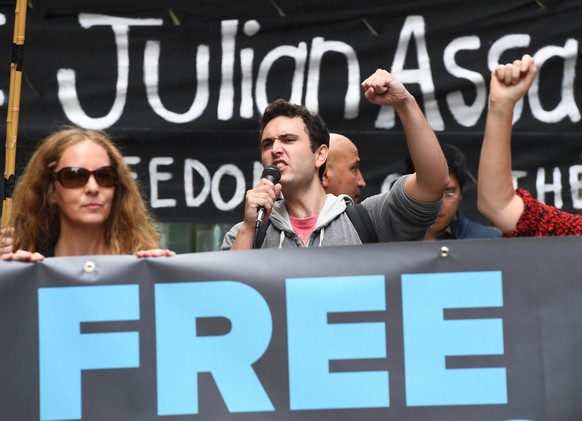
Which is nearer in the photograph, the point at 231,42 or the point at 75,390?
the point at 75,390

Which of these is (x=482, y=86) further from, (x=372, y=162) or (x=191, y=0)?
(x=191, y=0)

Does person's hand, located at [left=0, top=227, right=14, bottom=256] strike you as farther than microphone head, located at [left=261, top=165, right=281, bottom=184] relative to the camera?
No

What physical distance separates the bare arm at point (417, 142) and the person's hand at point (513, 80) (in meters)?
0.41

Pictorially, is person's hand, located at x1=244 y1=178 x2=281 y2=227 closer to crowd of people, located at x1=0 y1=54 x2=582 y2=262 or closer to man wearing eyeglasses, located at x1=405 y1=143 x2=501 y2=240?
crowd of people, located at x1=0 y1=54 x2=582 y2=262

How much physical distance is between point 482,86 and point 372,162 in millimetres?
617

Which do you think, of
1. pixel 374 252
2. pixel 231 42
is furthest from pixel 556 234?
pixel 231 42

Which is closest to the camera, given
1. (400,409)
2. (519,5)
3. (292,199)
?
(400,409)

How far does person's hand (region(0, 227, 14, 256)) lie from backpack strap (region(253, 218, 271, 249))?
0.81 meters

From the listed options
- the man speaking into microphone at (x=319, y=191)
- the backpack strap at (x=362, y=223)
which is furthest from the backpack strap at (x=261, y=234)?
the backpack strap at (x=362, y=223)

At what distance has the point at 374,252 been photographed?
3.30 m

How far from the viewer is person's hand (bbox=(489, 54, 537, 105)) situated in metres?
3.39

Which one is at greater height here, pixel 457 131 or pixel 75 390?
pixel 457 131

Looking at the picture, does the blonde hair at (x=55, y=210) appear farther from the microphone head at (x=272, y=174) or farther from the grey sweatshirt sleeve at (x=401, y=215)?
the grey sweatshirt sleeve at (x=401, y=215)

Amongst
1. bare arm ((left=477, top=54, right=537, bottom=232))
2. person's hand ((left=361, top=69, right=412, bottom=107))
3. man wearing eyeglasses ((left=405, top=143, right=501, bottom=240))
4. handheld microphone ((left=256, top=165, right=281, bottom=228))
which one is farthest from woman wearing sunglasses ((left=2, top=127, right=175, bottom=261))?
man wearing eyeglasses ((left=405, top=143, right=501, bottom=240))
